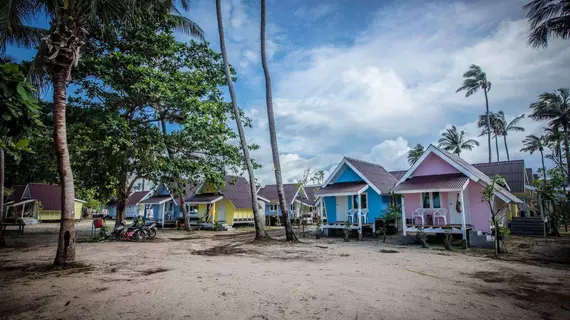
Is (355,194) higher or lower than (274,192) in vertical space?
lower

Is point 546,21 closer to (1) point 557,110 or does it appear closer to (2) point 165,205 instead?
(1) point 557,110

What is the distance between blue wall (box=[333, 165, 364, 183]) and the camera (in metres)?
20.6

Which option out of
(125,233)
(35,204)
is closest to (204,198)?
(125,233)

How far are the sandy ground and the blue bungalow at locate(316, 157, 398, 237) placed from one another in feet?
30.5

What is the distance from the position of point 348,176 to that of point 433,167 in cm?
572

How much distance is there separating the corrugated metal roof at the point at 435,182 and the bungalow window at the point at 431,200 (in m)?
1.08

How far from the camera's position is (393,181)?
2241 centimetres

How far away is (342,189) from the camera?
1930 centimetres

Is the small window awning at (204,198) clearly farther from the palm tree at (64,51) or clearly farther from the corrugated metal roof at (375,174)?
the palm tree at (64,51)

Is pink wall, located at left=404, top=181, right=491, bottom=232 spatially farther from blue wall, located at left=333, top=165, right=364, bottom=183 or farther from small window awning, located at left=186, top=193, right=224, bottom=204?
small window awning, located at left=186, top=193, right=224, bottom=204

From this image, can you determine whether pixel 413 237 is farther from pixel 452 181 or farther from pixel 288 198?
pixel 288 198

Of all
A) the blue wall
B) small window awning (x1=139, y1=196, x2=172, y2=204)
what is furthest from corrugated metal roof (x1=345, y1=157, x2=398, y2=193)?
small window awning (x1=139, y1=196, x2=172, y2=204)

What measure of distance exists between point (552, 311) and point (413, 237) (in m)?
10.4

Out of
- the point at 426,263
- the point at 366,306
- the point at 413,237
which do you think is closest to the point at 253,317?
the point at 366,306
